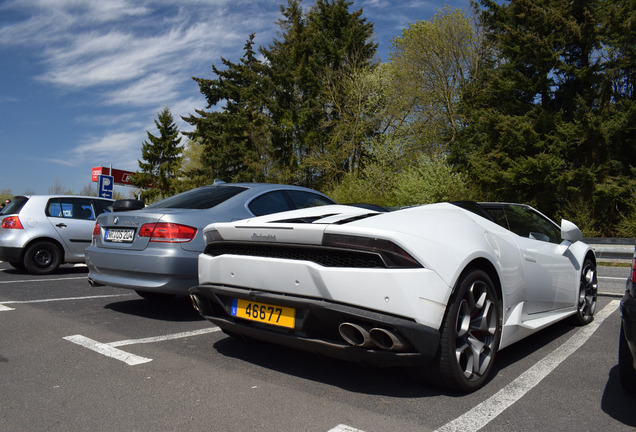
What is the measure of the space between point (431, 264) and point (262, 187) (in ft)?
10.7

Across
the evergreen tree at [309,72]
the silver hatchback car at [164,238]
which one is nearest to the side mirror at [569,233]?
the silver hatchback car at [164,238]

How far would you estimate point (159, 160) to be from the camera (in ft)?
187

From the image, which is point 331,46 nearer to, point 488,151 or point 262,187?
point 488,151

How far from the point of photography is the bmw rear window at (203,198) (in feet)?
17.6

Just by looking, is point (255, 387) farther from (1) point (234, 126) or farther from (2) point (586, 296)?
(1) point (234, 126)

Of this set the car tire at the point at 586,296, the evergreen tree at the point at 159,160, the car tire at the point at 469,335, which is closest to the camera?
the car tire at the point at 469,335

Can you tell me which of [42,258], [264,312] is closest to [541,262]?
[264,312]

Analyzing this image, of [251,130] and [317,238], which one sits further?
[251,130]

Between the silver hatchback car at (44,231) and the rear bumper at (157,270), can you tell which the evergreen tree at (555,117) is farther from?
the rear bumper at (157,270)

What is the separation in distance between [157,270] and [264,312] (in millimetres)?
2003

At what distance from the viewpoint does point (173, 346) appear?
13.4 feet

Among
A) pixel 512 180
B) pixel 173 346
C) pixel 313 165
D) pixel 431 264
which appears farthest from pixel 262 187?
pixel 313 165

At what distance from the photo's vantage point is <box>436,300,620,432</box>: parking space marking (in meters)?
2.62

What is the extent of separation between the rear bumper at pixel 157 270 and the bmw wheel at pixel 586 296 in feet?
12.4
